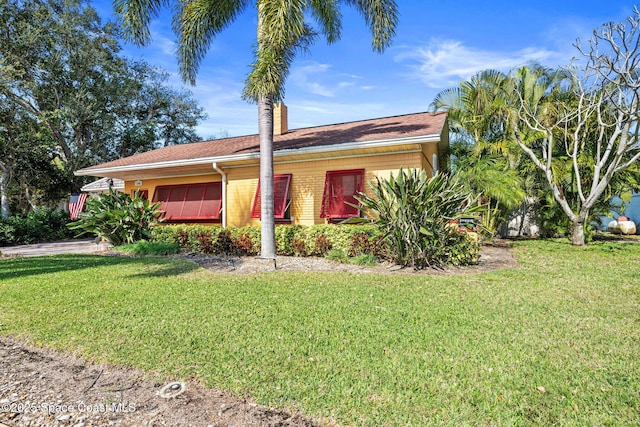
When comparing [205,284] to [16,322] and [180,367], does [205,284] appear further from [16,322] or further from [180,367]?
[180,367]

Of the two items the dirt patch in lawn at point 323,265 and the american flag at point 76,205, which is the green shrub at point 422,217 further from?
the american flag at point 76,205

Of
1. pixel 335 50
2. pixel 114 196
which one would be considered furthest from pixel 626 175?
pixel 114 196

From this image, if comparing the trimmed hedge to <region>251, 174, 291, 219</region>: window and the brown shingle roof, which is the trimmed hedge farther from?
the brown shingle roof

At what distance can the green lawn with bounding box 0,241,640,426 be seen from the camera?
2.63 metres

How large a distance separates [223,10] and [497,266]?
991 centimetres

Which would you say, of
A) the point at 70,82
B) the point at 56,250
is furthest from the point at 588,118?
the point at 70,82

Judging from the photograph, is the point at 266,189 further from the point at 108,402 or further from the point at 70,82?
the point at 70,82

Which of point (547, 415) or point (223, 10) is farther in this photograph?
point (223, 10)

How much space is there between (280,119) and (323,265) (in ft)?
28.5

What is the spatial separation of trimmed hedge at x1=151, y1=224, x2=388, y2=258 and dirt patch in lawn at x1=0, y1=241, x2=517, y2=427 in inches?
243

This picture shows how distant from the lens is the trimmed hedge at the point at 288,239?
9141 millimetres

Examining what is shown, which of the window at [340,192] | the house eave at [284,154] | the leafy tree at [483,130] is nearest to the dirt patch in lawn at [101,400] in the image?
the house eave at [284,154]

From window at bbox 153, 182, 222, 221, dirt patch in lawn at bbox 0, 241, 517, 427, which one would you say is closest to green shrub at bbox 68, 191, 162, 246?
window at bbox 153, 182, 222, 221

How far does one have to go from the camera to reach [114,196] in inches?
483
